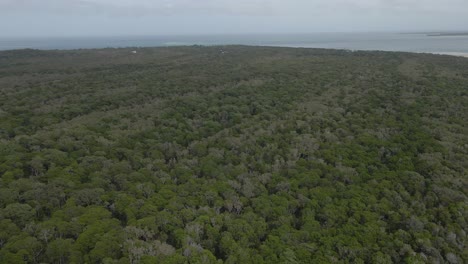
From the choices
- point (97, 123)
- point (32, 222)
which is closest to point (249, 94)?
point (97, 123)

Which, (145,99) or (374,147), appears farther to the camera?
(145,99)

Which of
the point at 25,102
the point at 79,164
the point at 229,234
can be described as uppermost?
the point at 25,102

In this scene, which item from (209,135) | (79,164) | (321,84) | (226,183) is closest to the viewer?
(226,183)

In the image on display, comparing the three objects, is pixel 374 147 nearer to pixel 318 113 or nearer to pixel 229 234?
pixel 318 113

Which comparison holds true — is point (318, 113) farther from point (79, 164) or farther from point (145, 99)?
point (79, 164)

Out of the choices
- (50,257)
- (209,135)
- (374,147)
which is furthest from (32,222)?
(374,147)

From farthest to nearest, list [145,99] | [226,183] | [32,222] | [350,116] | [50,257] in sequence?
[145,99] < [350,116] < [226,183] < [32,222] < [50,257]

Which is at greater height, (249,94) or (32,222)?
(249,94)
